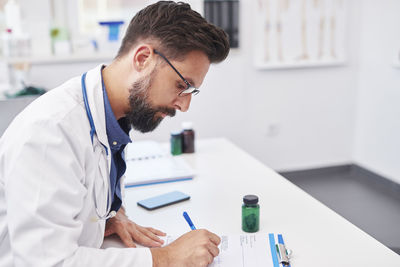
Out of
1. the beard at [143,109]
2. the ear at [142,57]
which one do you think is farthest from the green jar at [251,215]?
the ear at [142,57]

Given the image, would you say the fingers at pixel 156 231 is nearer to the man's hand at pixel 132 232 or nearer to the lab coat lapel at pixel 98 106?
the man's hand at pixel 132 232

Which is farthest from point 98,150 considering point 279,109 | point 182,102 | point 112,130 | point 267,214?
point 279,109

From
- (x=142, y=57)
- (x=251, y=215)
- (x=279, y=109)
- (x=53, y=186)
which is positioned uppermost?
(x=142, y=57)

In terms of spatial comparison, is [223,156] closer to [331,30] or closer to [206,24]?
[206,24]

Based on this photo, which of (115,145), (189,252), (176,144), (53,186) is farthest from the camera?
(176,144)

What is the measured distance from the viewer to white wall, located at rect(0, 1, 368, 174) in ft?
10.3

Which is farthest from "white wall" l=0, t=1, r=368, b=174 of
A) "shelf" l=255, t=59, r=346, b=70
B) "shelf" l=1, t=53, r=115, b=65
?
"shelf" l=1, t=53, r=115, b=65

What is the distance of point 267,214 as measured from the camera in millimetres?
1312

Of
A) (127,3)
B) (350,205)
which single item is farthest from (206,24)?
(350,205)

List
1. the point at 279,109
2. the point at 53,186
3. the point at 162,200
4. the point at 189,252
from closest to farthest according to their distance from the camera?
the point at 53,186
the point at 189,252
the point at 162,200
the point at 279,109

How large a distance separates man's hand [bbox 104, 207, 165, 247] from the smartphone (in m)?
0.16

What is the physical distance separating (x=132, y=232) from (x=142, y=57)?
488 mm

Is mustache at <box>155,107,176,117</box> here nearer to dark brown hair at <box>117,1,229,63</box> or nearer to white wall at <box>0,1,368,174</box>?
dark brown hair at <box>117,1,229,63</box>

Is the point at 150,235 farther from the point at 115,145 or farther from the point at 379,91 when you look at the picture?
the point at 379,91
